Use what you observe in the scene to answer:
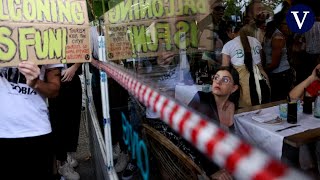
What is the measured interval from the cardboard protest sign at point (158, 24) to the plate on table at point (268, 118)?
3.22 ft

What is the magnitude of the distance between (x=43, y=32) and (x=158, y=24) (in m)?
0.75

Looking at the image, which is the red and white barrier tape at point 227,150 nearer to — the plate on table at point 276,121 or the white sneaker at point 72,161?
the plate on table at point 276,121

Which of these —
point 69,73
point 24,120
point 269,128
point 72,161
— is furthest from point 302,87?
point 72,161

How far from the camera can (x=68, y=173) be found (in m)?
3.63

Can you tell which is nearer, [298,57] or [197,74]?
[197,74]

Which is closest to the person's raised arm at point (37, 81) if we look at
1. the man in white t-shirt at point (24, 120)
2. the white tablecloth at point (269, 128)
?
the man in white t-shirt at point (24, 120)

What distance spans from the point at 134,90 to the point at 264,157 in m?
0.78

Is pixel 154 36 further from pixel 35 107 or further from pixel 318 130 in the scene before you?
pixel 318 130

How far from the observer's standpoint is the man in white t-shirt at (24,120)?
1.82m

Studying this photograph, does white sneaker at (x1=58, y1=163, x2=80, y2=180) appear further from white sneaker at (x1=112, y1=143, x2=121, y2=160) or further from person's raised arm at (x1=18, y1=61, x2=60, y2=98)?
person's raised arm at (x1=18, y1=61, x2=60, y2=98)

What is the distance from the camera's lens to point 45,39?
201 cm

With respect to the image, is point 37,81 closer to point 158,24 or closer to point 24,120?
point 24,120

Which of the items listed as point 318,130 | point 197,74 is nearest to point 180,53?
point 197,74

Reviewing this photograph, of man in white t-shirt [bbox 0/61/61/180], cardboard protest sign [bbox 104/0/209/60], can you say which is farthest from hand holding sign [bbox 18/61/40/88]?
cardboard protest sign [bbox 104/0/209/60]
